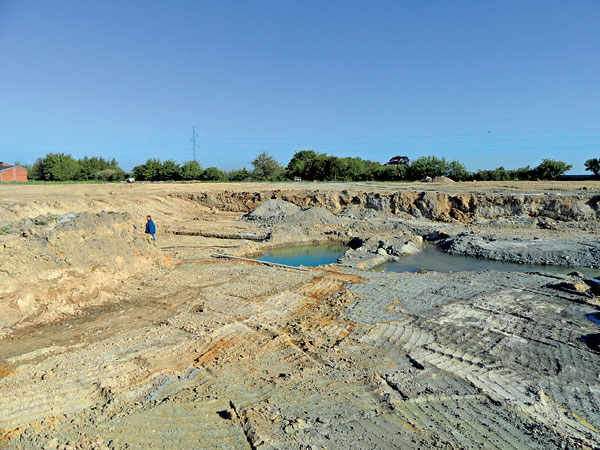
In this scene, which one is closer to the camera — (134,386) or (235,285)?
(134,386)

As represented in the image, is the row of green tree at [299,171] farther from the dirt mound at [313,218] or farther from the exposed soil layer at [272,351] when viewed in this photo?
the exposed soil layer at [272,351]

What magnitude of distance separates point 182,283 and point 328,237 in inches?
379

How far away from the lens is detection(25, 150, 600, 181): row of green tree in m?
36.3

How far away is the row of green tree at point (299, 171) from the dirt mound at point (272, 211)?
20.7 meters

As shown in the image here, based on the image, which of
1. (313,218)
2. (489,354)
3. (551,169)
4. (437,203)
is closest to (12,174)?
(313,218)

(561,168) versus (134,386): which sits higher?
(561,168)

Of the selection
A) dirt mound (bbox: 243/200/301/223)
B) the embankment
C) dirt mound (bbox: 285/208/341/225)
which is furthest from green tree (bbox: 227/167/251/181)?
dirt mound (bbox: 285/208/341/225)

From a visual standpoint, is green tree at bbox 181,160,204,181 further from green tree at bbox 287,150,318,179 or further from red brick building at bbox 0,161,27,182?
red brick building at bbox 0,161,27,182

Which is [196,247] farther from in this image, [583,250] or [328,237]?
[583,250]

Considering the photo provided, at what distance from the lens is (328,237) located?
18094 millimetres

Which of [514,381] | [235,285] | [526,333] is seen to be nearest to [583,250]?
[526,333]

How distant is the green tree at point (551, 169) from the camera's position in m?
34.1

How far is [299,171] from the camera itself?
48656 mm

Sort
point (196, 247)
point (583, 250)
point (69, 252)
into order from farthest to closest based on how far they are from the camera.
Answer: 1. point (196, 247)
2. point (583, 250)
3. point (69, 252)
